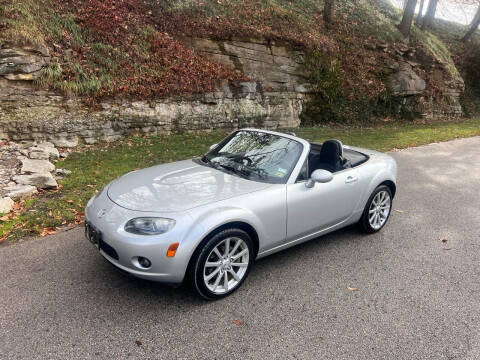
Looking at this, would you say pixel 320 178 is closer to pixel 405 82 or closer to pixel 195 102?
pixel 195 102

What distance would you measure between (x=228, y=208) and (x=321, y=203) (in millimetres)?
1247

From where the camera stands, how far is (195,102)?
1075 centimetres

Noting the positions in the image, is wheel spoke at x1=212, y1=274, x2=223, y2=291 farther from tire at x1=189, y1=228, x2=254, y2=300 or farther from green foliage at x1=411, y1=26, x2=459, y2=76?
green foliage at x1=411, y1=26, x2=459, y2=76

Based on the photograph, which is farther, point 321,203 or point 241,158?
point 241,158

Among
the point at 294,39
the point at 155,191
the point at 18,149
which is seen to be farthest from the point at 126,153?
the point at 294,39

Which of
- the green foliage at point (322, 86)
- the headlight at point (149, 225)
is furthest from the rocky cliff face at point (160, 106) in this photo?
the headlight at point (149, 225)

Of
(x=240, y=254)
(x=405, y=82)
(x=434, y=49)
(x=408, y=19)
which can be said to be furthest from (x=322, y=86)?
(x=240, y=254)


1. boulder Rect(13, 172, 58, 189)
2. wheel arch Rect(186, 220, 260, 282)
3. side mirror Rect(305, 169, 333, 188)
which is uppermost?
side mirror Rect(305, 169, 333, 188)

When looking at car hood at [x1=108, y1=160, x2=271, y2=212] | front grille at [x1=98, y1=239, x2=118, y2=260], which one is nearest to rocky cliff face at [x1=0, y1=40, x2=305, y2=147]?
car hood at [x1=108, y1=160, x2=271, y2=212]

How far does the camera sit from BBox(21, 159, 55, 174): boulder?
627cm

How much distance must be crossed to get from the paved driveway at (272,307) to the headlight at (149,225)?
0.69 m

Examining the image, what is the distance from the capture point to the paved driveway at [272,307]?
262 cm

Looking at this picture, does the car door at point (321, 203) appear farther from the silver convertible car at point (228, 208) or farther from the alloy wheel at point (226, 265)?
the alloy wheel at point (226, 265)

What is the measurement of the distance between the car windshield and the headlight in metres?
1.11
